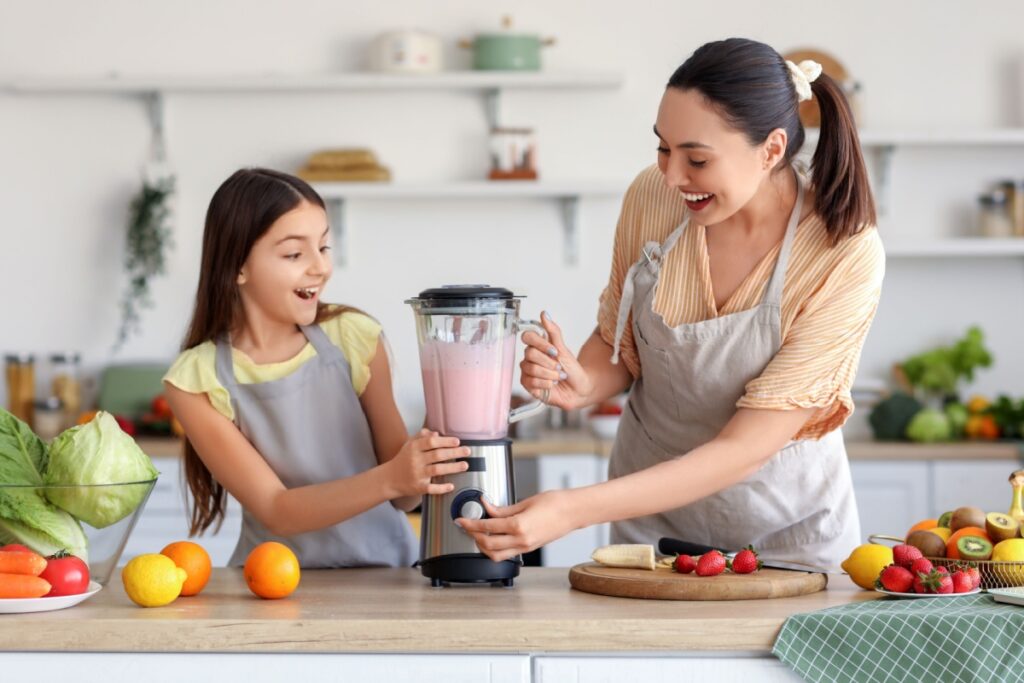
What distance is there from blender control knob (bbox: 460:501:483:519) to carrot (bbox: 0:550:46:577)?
0.48 metres

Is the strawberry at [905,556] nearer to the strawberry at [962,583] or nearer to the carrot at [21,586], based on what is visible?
the strawberry at [962,583]

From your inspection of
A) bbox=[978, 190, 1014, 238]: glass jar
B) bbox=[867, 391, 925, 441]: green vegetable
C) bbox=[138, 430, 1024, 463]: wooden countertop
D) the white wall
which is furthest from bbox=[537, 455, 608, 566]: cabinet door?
bbox=[978, 190, 1014, 238]: glass jar

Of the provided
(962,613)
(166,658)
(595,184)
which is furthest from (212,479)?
(595,184)

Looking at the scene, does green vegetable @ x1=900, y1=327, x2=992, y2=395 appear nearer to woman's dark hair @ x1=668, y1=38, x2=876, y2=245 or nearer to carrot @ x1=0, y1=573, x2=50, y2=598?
woman's dark hair @ x1=668, y1=38, x2=876, y2=245

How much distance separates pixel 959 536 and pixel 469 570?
590 mm

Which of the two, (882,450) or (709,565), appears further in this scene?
(882,450)

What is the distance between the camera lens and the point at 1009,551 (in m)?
1.47

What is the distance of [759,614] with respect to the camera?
1364mm

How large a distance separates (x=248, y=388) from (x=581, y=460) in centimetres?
192

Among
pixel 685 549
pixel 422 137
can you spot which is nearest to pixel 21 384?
pixel 422 137

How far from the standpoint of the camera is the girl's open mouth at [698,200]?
156cm

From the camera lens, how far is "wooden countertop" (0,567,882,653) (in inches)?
52.7

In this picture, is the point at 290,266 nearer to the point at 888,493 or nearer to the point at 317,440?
the point at 317,440

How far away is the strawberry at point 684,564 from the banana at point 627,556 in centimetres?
3
